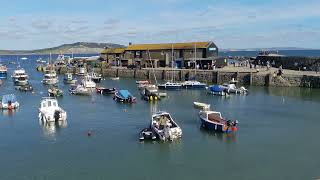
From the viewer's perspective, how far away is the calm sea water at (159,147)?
1284 inches

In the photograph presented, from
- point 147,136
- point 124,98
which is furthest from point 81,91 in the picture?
point 147,136

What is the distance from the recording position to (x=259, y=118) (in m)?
52.4

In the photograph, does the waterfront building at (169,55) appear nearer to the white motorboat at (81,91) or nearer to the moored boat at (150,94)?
the moored boat at (150,94)

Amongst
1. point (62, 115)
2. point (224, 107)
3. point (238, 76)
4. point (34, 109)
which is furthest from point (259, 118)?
point (238, 76)

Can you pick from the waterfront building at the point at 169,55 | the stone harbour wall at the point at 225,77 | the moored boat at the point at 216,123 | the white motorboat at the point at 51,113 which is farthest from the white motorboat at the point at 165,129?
the waterfront building at the point at 169,55

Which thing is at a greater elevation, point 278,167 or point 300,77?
point 300,77

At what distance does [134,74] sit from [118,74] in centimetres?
650

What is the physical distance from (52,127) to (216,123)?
1813cm

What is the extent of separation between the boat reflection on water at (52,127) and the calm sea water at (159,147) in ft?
0.40

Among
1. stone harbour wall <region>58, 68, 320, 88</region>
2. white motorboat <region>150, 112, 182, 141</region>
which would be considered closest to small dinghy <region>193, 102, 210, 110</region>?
white motorboat <region>150, 112, 182, 141</region>

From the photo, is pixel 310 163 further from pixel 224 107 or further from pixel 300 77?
pixel 300 77

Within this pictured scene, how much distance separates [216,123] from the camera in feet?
146

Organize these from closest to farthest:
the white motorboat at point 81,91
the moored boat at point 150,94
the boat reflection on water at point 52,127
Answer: the boat reflection on water at point 52,127, the moored boat at point 150,94, the white motorboat at point 81,91

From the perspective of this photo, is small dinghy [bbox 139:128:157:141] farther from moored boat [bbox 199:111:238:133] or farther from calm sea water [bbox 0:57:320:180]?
moored boat [bbox 199:111:238:133]
